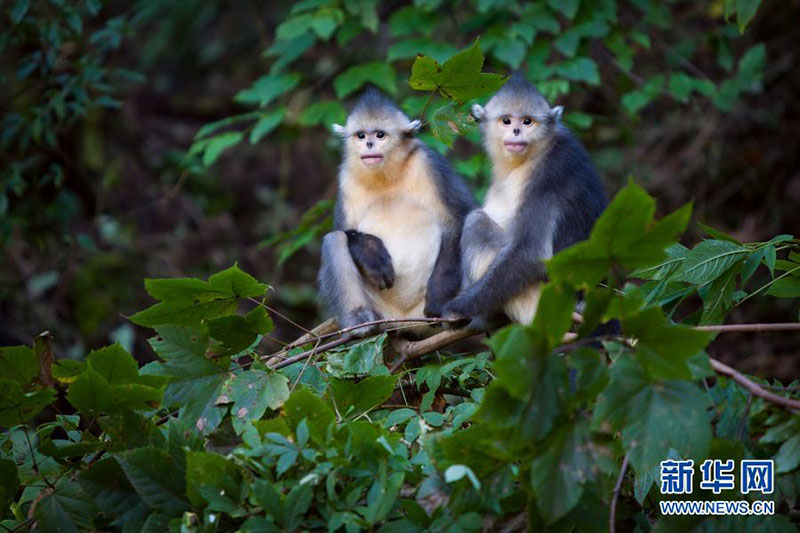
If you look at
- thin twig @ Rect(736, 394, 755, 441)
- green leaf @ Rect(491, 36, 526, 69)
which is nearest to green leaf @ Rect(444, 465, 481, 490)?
thin twig @ Rect(736, 394, 755, 441)

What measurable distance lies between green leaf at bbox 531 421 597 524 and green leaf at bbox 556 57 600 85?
397cm

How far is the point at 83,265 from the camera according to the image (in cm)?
870

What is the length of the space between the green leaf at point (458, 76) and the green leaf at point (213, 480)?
5.35ft

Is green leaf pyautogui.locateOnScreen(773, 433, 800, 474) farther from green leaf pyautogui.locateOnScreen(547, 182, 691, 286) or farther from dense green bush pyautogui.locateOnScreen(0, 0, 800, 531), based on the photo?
green leaf pyautogui.locateOnScreen(547, 182, 691, 286)

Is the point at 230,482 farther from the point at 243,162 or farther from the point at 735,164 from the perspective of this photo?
the point at 243,162

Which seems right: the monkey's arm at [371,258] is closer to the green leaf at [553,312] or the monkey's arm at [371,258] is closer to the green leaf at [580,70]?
the green leaf at [580,70]

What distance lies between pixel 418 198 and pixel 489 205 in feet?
1.73

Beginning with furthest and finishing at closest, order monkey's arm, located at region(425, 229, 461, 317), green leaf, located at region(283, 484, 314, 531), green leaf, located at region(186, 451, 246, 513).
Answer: monkey's arm, located at region(425, 229, 461, 317)
green leaf, located at region(186, 451, 246, 513)
green leaf, located at region(283, 484, 314, 531)

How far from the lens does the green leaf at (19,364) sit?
3021 mm

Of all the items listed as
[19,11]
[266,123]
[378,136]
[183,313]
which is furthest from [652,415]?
[19,11]

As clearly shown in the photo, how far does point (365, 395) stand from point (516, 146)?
1826mm

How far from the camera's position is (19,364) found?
9.96ft

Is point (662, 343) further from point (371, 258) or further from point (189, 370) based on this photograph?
point (371, 258)

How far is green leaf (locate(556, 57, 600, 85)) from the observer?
5.71m
